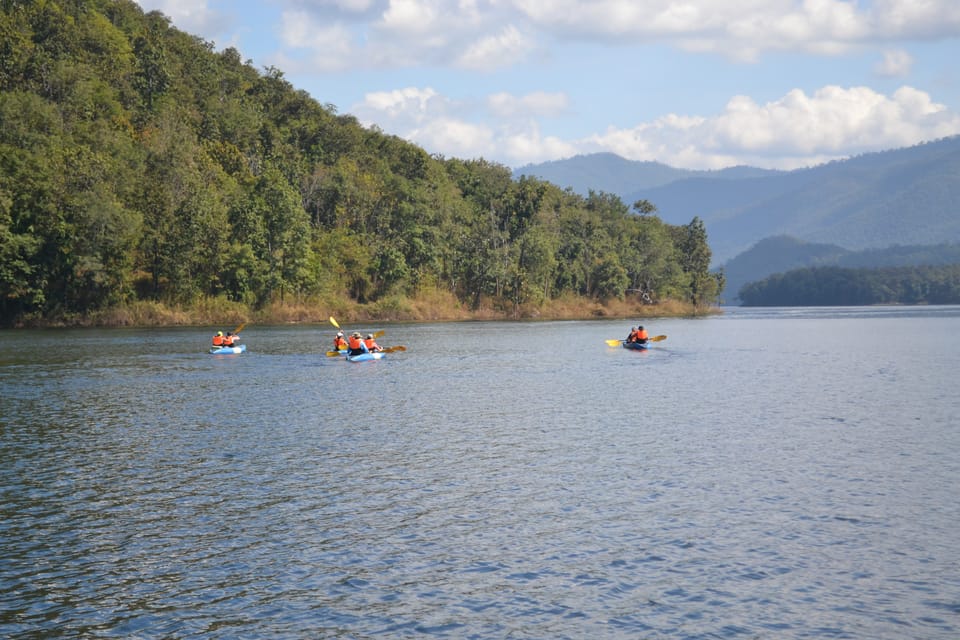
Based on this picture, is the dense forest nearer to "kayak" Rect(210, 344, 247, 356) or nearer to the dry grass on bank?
the dry grass on bank

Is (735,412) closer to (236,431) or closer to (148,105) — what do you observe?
(236,431)

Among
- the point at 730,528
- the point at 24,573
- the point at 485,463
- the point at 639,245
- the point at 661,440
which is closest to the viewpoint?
the point at 24,573

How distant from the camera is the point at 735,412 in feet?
118

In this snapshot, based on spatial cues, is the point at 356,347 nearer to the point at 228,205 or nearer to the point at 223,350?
the point at 223,350

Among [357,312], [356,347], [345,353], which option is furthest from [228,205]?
[356,347]

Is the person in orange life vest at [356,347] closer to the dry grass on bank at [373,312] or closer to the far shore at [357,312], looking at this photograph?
the far shore at [357,312]

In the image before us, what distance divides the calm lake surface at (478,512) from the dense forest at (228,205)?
177 ft

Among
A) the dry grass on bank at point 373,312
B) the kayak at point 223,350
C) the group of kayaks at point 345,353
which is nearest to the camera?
the group of kayaks at point 345,353

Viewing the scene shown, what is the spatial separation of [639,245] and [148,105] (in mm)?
88285

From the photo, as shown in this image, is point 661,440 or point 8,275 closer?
point 661,440

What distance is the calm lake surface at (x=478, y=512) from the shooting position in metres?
14.4

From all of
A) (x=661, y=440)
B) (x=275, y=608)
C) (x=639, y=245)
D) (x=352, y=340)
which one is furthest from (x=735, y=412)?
(x=639, y=245)

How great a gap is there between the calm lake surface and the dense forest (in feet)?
177

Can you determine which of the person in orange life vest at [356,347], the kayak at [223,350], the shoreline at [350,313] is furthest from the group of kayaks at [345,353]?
the shoreline at [350,313]
